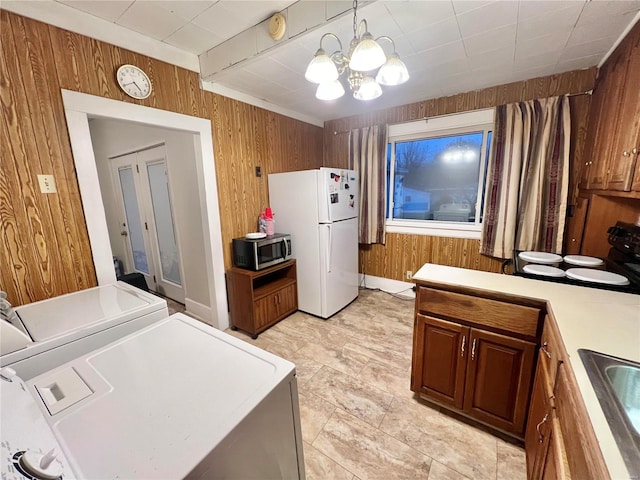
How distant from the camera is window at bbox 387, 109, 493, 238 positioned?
116 inches

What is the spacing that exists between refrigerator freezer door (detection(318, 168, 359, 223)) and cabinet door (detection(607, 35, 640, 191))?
2.05 m

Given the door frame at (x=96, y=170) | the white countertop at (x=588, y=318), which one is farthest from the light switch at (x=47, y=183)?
the white countertop at (x=588, y=318)

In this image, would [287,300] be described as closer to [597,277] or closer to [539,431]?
[539,431]

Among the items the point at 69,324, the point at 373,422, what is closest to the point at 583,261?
the point at 373,422

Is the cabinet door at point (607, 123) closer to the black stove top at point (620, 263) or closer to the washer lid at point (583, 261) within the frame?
the black stove top at point (620, 263)

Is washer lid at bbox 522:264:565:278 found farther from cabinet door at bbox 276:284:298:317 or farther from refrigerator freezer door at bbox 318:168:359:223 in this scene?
cabinet door at bbox 276:284:298:317

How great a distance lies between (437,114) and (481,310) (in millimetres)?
2453

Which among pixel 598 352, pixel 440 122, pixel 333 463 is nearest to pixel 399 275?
pixel 440 122

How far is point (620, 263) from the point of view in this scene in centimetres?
163

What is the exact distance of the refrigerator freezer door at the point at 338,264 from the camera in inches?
111

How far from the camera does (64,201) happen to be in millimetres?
1669

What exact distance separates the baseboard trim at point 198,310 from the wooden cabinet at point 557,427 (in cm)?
273

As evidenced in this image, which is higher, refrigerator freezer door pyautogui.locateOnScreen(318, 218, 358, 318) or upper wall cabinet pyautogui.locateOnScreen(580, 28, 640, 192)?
upper wall cabinet pyautogui.locateOnScreen(580, 28, 640, 192)


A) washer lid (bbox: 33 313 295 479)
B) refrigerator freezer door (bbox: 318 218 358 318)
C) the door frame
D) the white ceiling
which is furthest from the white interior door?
washer lid (bbox: 33 313 295 479)
